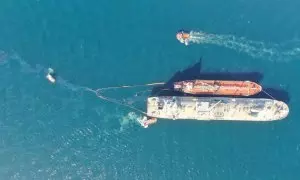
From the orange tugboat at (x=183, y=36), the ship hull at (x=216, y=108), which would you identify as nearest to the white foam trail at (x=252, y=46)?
the orange tugboat at (x=183, y=36)

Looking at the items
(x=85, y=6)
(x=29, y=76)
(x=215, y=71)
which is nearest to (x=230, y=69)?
(x=215, y=71)

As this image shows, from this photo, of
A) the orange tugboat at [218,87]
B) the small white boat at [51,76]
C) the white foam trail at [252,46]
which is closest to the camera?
the orange tugboat at [218,87]

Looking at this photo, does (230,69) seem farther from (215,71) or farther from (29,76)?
(29,76)

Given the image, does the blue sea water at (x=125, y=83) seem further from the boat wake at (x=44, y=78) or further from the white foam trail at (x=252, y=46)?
the white foam trail at (x=252, y=46)

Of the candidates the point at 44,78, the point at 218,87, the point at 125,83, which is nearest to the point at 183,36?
the point at 218,87

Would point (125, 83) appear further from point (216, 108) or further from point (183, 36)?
point (216, 108)

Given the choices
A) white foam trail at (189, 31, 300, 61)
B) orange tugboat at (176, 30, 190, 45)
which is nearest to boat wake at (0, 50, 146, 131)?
orange tugboat at (176, 30, 190, 45)
